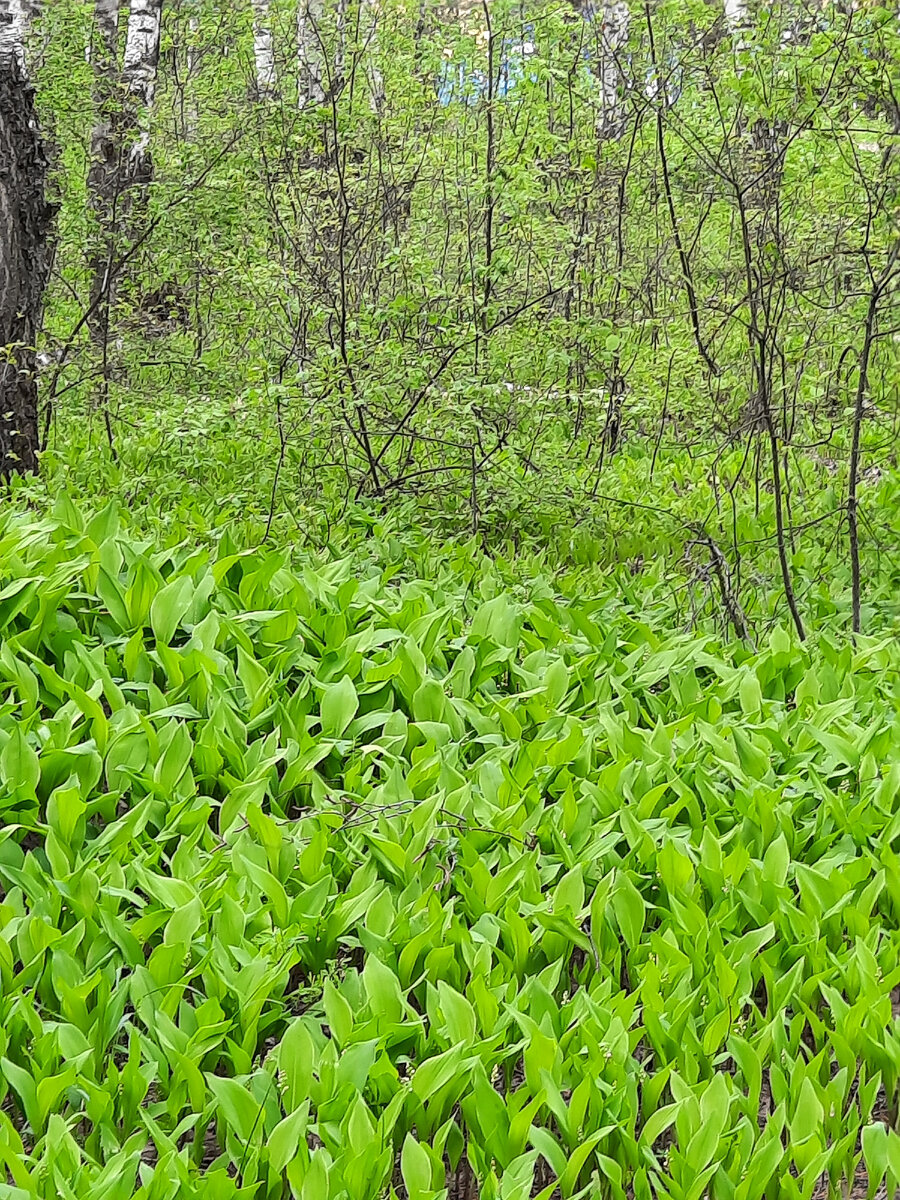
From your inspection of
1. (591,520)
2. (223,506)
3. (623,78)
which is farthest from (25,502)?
(623,78)

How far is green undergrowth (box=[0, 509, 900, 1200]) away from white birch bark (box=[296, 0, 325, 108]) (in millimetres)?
3908

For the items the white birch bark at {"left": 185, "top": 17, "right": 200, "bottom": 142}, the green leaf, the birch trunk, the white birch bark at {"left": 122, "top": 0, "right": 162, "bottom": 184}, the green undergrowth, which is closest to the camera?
the green undergrowth

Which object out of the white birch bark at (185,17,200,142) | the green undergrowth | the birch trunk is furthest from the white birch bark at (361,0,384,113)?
the green undergrowth

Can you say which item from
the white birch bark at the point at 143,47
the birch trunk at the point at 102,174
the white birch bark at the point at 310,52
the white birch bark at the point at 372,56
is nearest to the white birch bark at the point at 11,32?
the white birch bark at the point at 310,52

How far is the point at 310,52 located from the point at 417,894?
45.2ft

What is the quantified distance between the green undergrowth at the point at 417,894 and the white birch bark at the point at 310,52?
12.8 ft

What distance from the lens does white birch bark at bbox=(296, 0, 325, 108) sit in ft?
24.0

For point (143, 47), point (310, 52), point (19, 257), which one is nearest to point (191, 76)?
point (143, 47)

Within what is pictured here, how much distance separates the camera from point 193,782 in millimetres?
3539

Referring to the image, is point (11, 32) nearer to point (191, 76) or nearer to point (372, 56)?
point (372, 56)

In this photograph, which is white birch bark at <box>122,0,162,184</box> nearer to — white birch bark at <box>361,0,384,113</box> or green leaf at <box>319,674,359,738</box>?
white birch bark at <box>361,0,384,113</box>

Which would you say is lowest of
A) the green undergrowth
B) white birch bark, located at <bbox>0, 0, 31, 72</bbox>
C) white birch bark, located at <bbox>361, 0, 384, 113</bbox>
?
the green undergrowth

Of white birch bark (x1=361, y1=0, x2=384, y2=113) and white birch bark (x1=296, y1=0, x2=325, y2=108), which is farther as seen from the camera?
white birch bark (x1=361, y1=0, x2=384, y2=113)

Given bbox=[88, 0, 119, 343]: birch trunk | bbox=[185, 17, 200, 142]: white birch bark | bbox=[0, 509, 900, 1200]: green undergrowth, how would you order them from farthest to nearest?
1. bbox=[185, 17, 200, 142]: white birch bark
2. bbox=[88, 0, 119, 343]: birch trunk
3. bbox=[0, 509, 900, 1200]: green undergrowth
